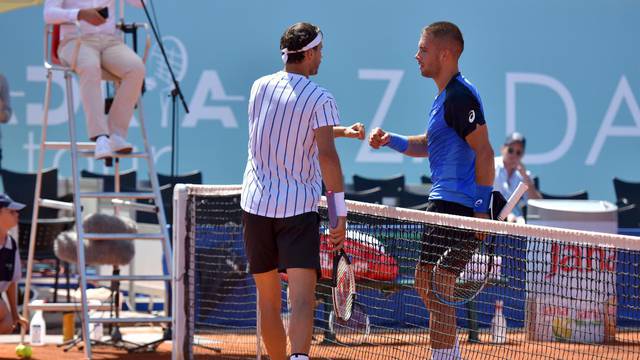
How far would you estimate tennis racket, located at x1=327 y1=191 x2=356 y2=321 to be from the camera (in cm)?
541

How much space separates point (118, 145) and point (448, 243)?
3.21m

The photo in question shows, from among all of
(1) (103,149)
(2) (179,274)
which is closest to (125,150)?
(1) (103,149)

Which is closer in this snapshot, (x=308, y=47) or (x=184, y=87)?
(x=308, y=47)

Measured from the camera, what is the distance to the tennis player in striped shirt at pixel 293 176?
17.6ft

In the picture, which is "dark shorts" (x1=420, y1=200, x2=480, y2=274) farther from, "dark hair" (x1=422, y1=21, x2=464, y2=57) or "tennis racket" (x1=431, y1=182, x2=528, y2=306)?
"dark hair" (x1=422, y1=21, x2=464, y2=57)

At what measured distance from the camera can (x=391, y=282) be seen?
667cm

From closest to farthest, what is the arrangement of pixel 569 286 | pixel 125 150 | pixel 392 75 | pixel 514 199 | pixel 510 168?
1. pixel 514 199
2. pixel 569 286
3. pixel 125 150
4. pixel 510 168
5. pixel 392 75

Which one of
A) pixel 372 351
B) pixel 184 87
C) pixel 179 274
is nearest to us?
pixel 372 351

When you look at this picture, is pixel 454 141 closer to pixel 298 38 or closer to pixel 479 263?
pixel 479 263

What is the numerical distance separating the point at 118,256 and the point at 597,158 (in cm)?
788

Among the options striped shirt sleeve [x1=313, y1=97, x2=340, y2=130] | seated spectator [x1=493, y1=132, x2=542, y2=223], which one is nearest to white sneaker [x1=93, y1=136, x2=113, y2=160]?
striped shirt sleeve [x1=313, y1=97, x2=340, y2=130]

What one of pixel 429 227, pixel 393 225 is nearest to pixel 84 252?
pixel 393 225

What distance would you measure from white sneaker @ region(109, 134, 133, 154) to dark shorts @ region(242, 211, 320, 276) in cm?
276

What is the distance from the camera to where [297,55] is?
Answer: 5492 millimetres
